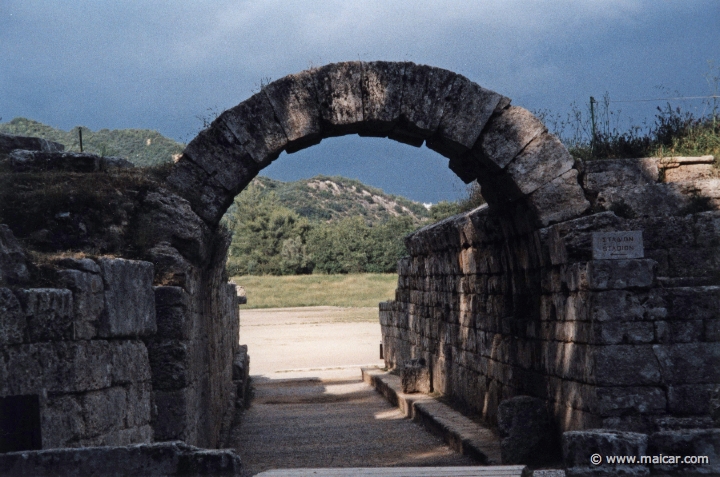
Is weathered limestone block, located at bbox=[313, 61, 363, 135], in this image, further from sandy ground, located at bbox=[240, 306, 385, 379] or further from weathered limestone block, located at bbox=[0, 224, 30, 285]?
sandy ground, located at bbox=[240, 306, 385, 379]

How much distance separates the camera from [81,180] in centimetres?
718

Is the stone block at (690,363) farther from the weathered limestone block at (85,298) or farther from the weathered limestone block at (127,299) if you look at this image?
the weathered limestone block at (85,298)

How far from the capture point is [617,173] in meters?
8.08

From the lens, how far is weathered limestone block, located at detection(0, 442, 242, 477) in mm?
3834

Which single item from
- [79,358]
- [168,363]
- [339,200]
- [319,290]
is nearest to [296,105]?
[168,363]

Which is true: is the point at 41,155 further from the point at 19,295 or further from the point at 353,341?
the point at 353,341

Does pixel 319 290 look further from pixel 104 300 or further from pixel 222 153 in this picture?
pixel 104 300

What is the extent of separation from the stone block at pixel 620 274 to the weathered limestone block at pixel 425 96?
208 centimetres

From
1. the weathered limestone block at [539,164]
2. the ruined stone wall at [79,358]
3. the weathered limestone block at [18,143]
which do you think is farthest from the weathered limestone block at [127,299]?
the weathered limestone block at [539,164]

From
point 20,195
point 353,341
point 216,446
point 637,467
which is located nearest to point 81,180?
point 20,195

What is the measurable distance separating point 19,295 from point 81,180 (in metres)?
2.80

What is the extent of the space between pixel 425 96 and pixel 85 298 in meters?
4.06

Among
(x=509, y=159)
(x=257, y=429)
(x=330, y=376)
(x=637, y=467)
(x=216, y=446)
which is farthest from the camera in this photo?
(x=330, y=376)

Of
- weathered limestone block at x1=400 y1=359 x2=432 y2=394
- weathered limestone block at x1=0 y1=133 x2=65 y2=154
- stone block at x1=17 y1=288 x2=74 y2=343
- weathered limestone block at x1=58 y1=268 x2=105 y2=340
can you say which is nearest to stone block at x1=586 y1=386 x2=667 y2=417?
weathered limestone block at x1=58 y1=268 x2=105 y2=340
